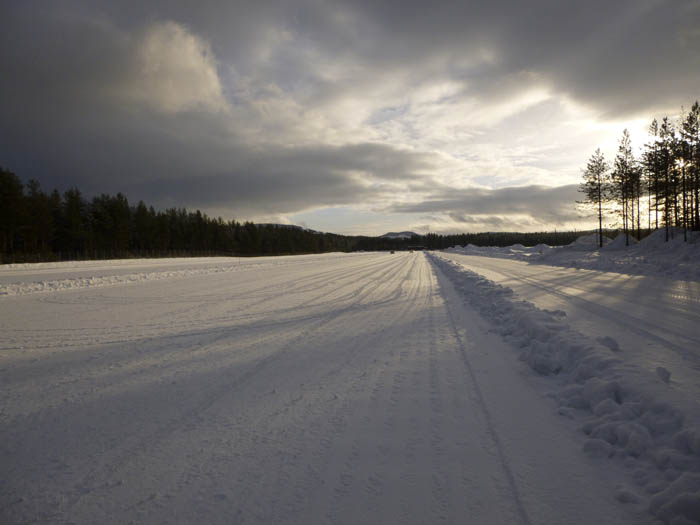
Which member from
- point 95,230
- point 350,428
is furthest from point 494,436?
point 95,230

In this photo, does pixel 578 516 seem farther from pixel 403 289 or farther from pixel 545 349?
pixel 403 289

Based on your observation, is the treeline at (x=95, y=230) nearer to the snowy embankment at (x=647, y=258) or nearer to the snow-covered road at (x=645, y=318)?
the snow-covered road at (x=645, y=318)

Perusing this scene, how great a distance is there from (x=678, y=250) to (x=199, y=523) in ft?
108

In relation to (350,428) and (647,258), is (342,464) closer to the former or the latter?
(350,428)

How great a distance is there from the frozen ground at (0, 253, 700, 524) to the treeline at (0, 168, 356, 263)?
3914 cm

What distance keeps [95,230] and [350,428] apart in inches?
2852

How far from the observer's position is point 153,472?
84.7 inches

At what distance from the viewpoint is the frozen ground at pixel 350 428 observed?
185cm

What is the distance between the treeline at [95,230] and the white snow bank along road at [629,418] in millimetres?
42906

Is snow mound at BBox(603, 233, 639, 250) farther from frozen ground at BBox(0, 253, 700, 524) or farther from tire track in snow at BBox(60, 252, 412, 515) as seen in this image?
tire track in snow at BBox(60, 252, 412, 515)

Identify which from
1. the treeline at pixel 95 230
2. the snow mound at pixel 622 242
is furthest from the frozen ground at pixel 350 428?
the treeline at pixel 95 230

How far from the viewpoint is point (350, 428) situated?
8.66 feet

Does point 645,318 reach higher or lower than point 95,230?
lower

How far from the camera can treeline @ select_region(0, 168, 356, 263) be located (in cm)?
4206
